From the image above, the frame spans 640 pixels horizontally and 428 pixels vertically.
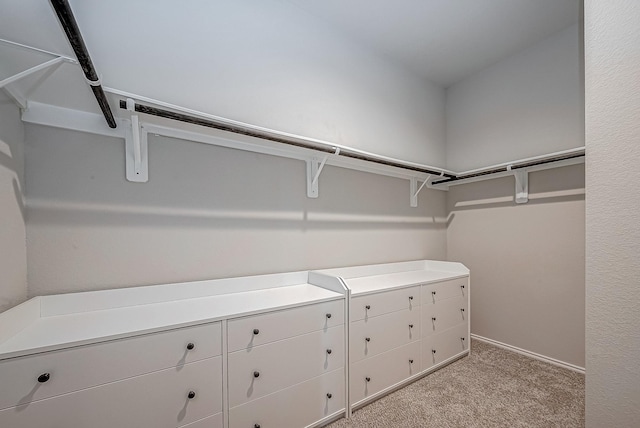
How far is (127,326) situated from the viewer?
1113 millimetres

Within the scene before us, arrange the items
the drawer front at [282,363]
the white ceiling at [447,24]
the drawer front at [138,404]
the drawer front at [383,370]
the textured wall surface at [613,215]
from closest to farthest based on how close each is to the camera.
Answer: the textured wall surface at [613,215], the drawer front at [138,404], the drawer front at [282,363], the drawer front at [383,370], the white ceiling at [447,24]

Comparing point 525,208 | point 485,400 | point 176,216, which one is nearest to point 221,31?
point 176,216

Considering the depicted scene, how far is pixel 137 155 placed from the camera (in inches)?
54.7

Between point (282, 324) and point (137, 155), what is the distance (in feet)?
3.87

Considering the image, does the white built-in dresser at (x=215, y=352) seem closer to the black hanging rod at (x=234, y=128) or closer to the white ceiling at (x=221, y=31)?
the black hanging rod at (x=234, y=128)

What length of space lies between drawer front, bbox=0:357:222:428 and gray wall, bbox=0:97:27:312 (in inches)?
17.3

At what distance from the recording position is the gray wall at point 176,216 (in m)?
1.26

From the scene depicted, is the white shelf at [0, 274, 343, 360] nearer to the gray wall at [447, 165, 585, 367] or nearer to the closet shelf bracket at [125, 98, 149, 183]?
the closet shelf bracket at [125, 98, 149, 183]

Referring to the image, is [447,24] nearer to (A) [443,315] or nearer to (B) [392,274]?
(B) [392,274]

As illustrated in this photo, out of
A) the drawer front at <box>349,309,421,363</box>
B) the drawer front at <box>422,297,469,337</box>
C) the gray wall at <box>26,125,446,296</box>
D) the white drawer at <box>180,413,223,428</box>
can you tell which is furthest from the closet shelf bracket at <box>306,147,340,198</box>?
the white drawer at <box>180,413,223,428</box>

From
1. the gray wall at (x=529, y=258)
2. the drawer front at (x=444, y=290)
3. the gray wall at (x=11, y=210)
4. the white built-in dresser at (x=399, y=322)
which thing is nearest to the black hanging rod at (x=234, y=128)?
the gray wall at (x=11, y=210)

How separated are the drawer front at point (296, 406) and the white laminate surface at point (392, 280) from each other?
0.55 meters

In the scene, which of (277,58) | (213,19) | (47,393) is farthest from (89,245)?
(277,58)

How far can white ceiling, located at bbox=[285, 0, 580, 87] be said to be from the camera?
78.0 inches
